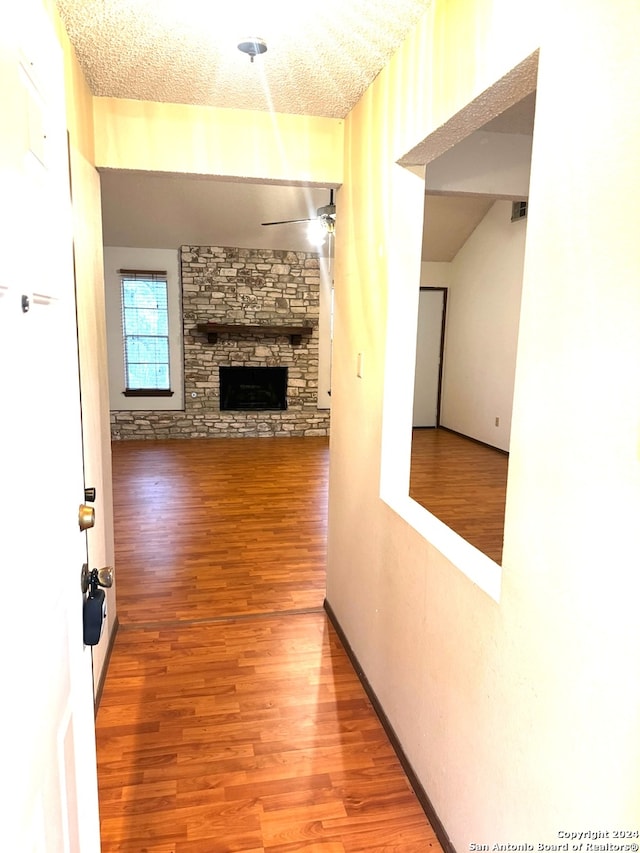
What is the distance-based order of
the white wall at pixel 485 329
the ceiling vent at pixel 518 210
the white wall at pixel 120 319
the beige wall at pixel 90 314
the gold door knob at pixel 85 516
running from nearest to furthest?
the gold door knob at pixel 85 516, the beige wall at pixel 90 314, the ceiling vent at pixel 518 210, the white wall at pixel 485 329, the white wall at pixel 120 319

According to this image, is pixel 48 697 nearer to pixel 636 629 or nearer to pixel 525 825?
pixel 636 629

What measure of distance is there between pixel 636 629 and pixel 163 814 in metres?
1.56

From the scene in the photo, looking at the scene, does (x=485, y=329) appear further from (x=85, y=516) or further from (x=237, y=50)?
(x=85, y=516)

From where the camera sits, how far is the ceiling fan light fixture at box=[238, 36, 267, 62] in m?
1.80

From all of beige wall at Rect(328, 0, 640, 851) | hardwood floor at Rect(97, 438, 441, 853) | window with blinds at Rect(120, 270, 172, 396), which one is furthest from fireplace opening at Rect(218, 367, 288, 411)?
beige wall at Rect(328, 0, 640, 851)

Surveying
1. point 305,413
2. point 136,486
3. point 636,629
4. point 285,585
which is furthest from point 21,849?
point 305,413

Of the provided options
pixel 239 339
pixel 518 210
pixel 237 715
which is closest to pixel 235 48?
pixel 237 715

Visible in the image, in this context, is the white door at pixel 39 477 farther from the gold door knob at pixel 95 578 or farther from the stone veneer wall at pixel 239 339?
the stone veneer wall at pixel 239 339

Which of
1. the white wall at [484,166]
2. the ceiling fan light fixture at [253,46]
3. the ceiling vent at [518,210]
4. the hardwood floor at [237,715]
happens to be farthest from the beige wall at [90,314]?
the ceiling vent at [518,210]

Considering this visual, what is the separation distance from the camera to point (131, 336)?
7.76m

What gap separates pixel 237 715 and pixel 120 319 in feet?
21.5

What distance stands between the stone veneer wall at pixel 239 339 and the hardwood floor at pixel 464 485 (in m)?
2.09

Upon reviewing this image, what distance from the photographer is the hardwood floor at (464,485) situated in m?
3.97

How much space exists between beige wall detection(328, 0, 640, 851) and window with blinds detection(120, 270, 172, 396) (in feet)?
21.1
